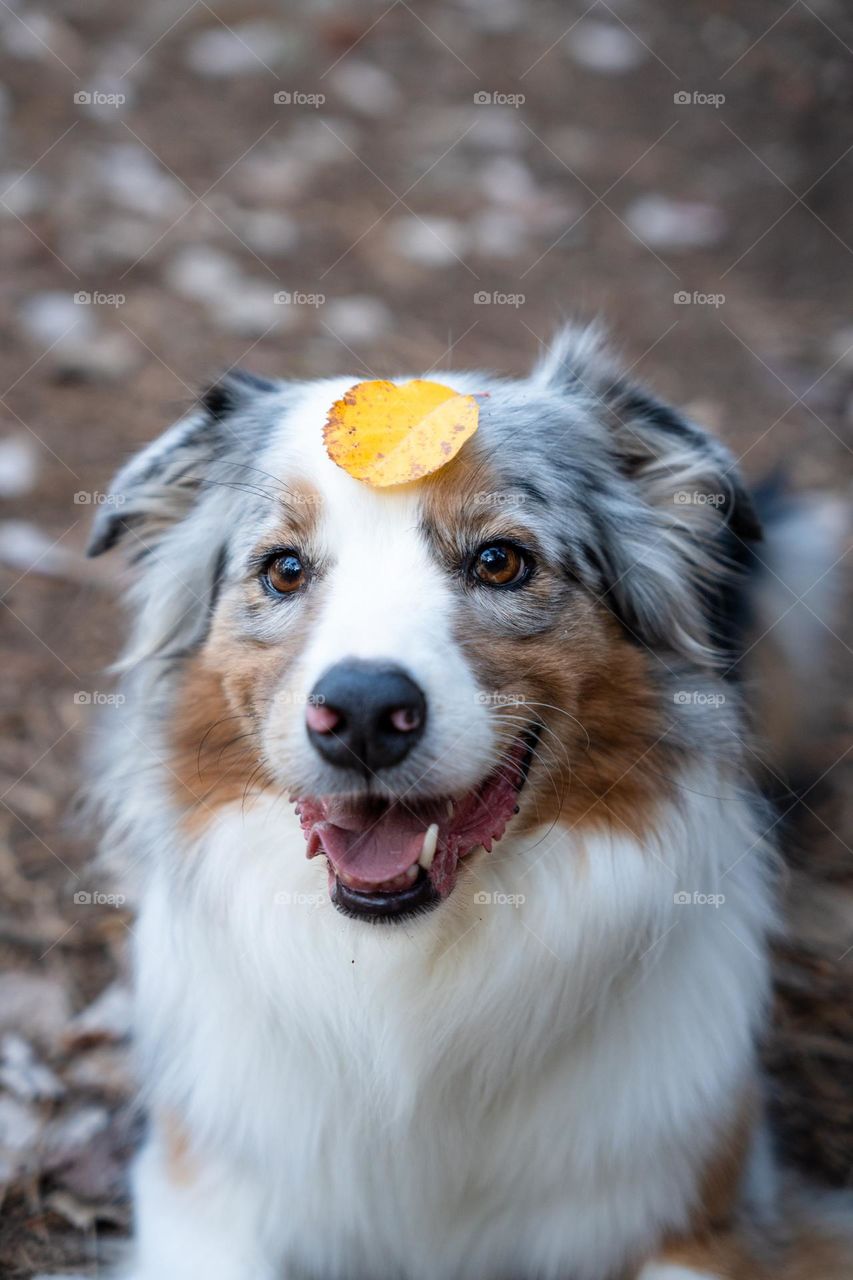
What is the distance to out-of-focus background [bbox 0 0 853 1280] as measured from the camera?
13.3 feet

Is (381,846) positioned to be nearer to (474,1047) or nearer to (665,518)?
(474,1047)

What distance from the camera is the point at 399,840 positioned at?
226 cm

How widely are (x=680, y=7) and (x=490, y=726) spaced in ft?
21.0

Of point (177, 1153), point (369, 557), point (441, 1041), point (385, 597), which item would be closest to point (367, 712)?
point (385, 597)

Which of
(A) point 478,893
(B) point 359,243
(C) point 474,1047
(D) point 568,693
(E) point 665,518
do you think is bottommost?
(C) point 474,1047

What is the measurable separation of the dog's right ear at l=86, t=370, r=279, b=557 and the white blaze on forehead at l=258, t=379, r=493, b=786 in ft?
0.82

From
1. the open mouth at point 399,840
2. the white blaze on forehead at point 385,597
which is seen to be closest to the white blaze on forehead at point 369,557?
the white blaze on forehead at point 385,597

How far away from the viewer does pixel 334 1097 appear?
2498 mm

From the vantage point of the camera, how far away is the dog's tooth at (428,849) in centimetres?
225

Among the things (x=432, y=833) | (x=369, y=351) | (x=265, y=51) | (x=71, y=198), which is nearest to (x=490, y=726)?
(x=432, y=833)

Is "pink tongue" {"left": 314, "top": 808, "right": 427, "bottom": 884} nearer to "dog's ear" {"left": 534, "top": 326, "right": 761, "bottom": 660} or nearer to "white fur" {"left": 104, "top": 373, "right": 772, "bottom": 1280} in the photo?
"white fur" {"left": 104, "top": 373, "right": 772, "bottom": 1280}

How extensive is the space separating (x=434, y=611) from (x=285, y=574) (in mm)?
403

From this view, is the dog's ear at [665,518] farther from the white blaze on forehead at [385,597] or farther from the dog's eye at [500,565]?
the white blaze on forehead at [385,597]

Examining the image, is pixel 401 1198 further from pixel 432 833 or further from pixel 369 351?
pixel 369 351
